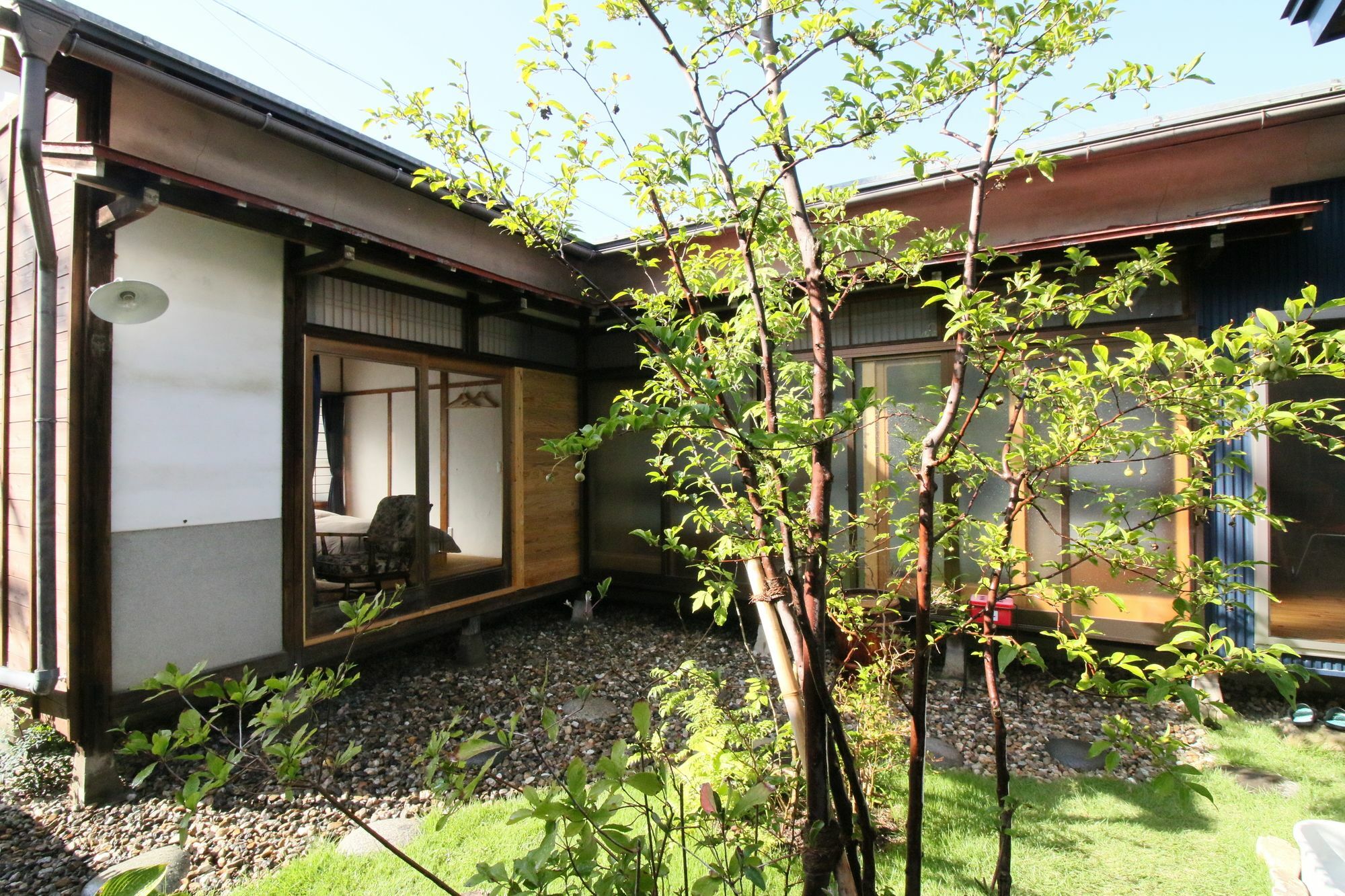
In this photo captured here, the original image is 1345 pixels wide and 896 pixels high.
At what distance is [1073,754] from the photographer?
4344mm

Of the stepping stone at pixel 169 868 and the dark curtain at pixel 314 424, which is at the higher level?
the dark curtain at pixel 314 424

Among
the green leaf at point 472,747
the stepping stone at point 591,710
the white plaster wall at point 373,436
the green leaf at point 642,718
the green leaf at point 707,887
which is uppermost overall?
the white plaster wall at point 373,436

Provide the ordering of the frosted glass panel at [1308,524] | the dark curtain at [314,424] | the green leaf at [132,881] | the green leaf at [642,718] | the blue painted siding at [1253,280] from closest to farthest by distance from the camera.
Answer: the green leaf at [132,881] → the green leaf at [642,718] → the dark curtain at [314,424] → the blue painted siding at [1253,280] → the frosted glass panel at [1308,524]

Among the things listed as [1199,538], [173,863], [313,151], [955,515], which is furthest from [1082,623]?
[313,151]

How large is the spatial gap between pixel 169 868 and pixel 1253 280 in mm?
8028

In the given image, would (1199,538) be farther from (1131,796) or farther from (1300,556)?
(1131,796)

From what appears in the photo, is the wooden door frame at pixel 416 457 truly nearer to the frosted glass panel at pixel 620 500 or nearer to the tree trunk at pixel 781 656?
the frosted glass panel at pixel 620 500

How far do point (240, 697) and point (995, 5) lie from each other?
87.2 inches

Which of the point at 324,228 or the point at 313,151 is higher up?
the point at 313,151

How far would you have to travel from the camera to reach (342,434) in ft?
32.0

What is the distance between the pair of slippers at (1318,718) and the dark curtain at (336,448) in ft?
34.2

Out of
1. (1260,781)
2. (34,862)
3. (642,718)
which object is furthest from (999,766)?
(34,862)

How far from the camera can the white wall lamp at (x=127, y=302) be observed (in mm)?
3512

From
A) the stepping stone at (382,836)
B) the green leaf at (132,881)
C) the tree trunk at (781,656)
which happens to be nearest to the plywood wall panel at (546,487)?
the stepping stone at (382,836)
